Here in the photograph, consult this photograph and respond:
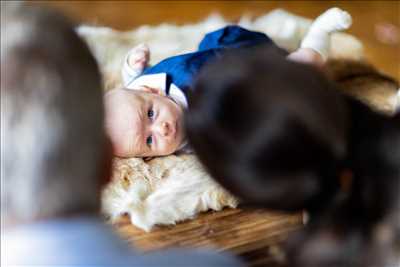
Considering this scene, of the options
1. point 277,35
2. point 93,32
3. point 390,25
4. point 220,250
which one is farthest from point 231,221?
point 390,25

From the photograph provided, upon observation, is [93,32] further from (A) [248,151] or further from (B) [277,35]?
(A) [248,151]

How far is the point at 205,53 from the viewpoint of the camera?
132 cm

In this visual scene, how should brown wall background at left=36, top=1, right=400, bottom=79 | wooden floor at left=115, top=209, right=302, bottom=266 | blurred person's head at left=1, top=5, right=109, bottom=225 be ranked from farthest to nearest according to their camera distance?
brown wall background at left=36, top=1, right=400, bottom=79 < wooden floor at left=115, top=209, right=302, bottom=266 < blurred person's head at left=1, top=5, right=109, bottom=225

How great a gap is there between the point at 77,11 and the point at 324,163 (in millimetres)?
1349

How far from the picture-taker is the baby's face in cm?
116

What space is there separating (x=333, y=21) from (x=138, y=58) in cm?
41

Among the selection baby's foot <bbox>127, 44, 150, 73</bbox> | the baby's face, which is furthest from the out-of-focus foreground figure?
baby's foot <bbox>127, 44, 150, 73</bbox>

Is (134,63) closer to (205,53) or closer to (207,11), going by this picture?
(205,53)

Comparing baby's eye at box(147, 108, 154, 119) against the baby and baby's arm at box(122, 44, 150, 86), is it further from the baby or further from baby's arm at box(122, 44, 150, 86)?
baby's arm at box(122, 44, 150, 86)

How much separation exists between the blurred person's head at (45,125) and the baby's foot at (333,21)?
0.81m

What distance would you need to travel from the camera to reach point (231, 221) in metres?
1.04

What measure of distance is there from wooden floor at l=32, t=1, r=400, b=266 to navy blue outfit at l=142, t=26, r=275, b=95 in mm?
263

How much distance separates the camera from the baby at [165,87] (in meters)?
1.17

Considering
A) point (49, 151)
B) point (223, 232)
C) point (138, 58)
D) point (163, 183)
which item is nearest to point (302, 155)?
→ point (49, 151)
